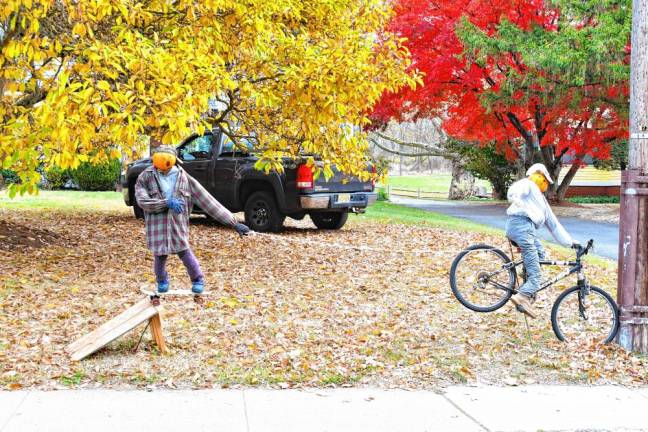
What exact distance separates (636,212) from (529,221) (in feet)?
3.33

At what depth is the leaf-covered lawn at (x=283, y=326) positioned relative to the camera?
239 inches

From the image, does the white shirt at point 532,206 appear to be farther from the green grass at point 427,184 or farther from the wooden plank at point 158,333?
the green grass at point 427,184

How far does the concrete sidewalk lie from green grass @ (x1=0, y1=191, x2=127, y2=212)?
13583 millimetres

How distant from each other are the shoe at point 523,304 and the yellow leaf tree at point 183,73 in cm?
352

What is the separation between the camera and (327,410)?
5.24 metres

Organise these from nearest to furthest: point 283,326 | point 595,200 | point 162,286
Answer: point 283,326 → point 162,286 → point 595,200

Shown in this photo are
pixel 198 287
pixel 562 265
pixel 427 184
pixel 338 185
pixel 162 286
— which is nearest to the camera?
pixel 198 287

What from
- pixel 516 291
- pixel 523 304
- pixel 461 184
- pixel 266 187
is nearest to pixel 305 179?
pixel 266 187

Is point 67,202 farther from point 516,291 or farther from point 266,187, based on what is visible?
point 516,291

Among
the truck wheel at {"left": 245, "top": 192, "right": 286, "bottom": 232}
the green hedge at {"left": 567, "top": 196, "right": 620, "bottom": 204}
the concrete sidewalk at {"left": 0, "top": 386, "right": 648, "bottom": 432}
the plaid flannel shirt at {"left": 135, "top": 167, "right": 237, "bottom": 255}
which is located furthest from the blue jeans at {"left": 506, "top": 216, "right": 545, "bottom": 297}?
the green hedge at {"left": 567, "top": 196, "right": 620, "bottom": 204}

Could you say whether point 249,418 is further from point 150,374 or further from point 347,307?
point 347,307

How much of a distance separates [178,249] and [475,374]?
2.99m

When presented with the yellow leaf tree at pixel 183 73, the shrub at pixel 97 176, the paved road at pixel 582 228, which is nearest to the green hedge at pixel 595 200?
the paved road at pixel 582 228

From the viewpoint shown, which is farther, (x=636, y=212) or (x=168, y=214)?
(x=168, y=214)
